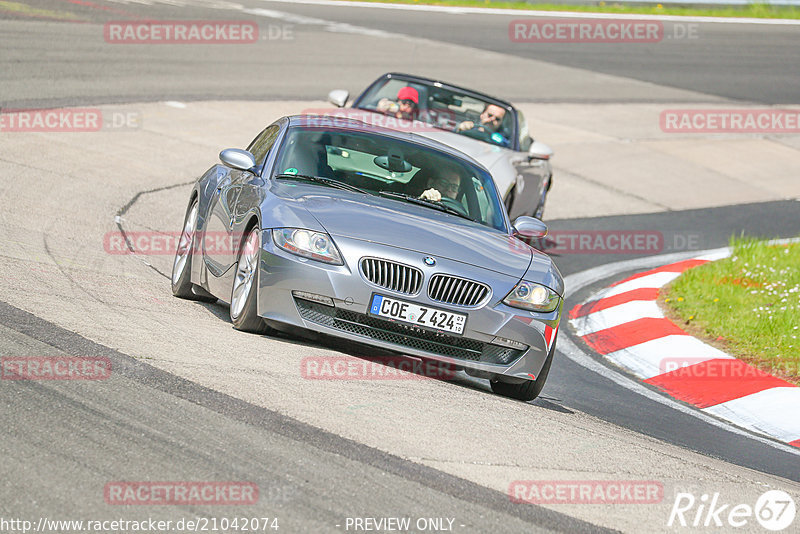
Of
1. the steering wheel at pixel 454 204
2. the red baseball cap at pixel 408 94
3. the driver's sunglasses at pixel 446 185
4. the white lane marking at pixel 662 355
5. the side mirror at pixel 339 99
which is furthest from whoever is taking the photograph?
the side mirror at pixel 339 99

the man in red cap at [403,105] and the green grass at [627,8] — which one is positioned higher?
the man in red cap at [403,105]

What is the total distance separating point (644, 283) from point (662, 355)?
7.53 feet

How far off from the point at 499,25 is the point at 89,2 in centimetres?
1029

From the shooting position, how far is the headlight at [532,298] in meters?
6.54

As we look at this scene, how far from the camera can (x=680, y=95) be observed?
2398 cm

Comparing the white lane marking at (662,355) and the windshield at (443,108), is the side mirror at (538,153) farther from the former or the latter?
the white lane marking at (662,355)

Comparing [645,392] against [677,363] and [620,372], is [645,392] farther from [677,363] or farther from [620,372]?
[677,363]

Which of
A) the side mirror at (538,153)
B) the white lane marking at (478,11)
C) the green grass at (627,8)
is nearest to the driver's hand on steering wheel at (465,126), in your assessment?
the side mirror at (538,153)

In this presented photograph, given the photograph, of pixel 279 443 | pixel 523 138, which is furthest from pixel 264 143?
pixel 523 138

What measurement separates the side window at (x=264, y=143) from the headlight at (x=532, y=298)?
7.14 feet

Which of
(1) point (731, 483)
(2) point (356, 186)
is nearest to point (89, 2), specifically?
(2) point (356, 186)

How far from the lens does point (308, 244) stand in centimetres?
640

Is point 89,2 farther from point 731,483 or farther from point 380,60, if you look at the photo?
point 731,483

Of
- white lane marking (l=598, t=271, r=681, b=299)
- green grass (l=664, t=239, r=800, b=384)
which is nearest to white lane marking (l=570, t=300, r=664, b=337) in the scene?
green grass (l=664, t=239, r=800, b=384)
